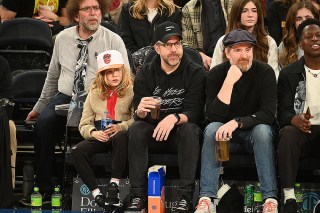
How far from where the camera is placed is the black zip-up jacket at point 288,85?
7844mm

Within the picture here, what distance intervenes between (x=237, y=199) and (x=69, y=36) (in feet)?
8.02

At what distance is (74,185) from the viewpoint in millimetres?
8078

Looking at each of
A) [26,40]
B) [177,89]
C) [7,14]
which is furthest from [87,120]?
[7,14]

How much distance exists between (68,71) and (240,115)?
1933mm

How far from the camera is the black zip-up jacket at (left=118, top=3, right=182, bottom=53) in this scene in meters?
9.43

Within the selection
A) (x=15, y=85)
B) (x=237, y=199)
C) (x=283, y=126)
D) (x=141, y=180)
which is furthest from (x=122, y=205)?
(x=15, y=85)

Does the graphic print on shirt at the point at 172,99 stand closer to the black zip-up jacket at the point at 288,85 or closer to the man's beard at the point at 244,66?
the man's beard at the point at 244,66

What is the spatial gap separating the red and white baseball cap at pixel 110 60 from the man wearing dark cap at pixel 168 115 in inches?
8.7

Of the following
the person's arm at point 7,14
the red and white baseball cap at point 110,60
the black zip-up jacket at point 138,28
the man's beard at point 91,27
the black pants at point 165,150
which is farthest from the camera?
the person's arm at point 7,14

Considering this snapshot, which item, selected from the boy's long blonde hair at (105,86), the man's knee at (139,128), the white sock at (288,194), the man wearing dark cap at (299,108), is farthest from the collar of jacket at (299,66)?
the boy's long blonde hair at (105,86)

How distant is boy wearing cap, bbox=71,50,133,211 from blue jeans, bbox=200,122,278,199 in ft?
2.33

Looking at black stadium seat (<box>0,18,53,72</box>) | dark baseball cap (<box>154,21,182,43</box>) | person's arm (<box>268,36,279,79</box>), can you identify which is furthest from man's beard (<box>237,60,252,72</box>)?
black stadium seat (<box>0,18,53,72</box>)

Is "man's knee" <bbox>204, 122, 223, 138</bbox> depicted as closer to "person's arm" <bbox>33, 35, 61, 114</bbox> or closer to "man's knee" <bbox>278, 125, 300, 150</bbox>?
"man's knee" <bbox>278, 125, 300, 150</bbox>

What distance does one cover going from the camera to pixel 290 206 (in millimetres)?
7324
